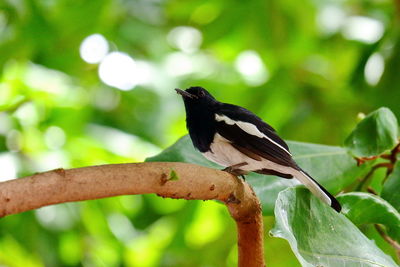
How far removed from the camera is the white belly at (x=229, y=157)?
184 cm

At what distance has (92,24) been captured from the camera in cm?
318

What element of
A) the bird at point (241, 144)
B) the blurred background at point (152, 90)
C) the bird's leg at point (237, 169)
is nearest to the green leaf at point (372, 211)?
the bird at point (241, 144)

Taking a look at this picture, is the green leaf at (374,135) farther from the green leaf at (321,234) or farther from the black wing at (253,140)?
the green leaf at (321,234)

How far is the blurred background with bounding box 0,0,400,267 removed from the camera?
309 centimetres

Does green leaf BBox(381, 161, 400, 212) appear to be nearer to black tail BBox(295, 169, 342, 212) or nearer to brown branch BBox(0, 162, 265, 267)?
black tail BBox(295, 169, 342, 212)

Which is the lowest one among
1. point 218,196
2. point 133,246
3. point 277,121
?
point 133,246

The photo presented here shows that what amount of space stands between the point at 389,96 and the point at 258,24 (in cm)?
109

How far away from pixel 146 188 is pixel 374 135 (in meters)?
0.71

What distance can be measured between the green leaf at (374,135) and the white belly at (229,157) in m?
0.18

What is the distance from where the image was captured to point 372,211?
160cm

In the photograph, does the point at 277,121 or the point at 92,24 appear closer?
the point at 92,24

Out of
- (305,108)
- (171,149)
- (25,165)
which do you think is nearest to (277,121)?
(305,108)

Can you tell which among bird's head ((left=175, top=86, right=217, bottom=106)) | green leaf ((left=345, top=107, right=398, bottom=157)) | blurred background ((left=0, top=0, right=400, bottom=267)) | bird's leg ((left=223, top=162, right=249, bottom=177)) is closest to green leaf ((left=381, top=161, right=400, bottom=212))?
green leaf ((left=345, top=107, right=398, bottom=157))

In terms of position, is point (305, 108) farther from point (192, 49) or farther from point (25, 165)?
point (25, 165)
